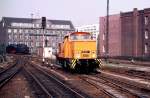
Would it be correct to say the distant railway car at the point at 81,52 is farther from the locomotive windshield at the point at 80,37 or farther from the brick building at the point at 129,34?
the brick building at the point at 129,34

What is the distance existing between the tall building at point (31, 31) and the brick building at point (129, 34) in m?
40.2

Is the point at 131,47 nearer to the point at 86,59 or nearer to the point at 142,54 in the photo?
the point at 142,54

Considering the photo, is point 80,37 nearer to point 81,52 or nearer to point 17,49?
point 81,52

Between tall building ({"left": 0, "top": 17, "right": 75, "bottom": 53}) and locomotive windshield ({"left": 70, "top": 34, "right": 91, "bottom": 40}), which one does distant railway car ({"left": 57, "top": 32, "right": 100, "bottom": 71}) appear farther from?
tall building ({"left": 0, "top": 17, "right": 75, "bottom": 53})

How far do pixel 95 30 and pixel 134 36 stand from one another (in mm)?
77622

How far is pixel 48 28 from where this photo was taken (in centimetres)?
14238

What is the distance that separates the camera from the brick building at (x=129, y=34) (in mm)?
72375

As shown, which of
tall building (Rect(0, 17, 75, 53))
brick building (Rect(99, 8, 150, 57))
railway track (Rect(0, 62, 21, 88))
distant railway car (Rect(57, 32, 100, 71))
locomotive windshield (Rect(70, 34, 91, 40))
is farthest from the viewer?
tall building (Rect(0, 17, 75, 53))

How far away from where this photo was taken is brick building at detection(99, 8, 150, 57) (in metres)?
72.4

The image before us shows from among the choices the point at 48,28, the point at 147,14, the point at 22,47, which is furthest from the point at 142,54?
the point at 48,28

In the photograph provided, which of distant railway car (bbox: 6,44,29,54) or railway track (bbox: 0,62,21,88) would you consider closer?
railway track (bbox: 0,62,21,88)

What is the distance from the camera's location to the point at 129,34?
78625 mm

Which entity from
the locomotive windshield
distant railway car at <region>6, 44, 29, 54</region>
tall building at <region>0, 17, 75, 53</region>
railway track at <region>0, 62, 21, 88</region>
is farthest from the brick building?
railway track at <region>0, 62, 21, 88</region>

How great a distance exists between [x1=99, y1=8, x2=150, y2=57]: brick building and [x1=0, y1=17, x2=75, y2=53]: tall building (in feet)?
132
